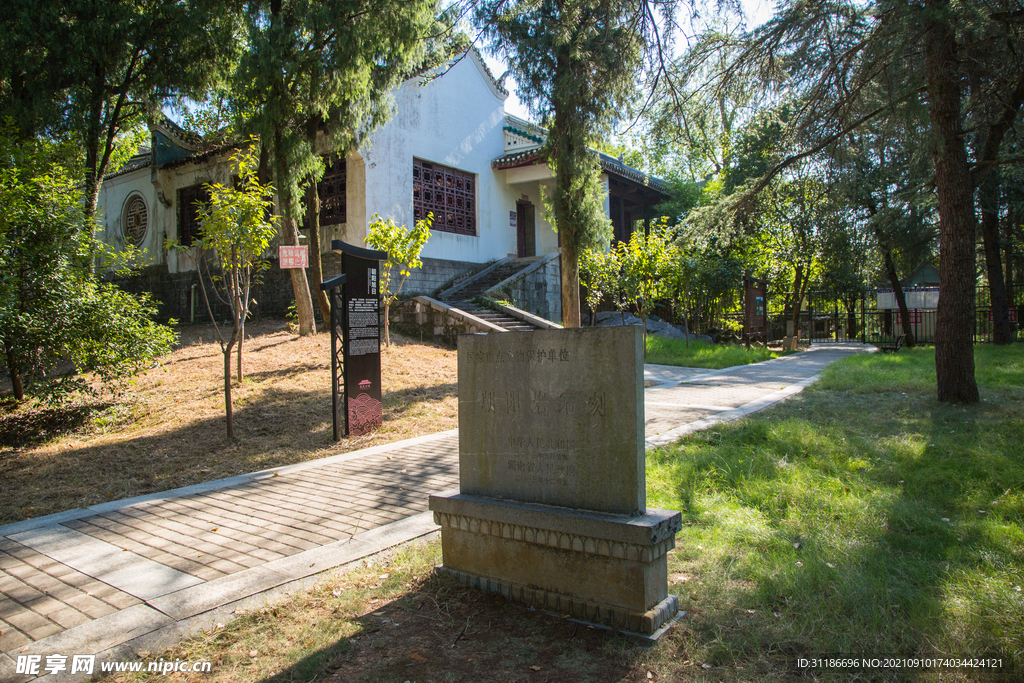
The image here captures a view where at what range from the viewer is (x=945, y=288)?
28.1ft

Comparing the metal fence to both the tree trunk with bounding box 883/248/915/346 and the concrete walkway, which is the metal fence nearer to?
the tree trunk with bounding box 883/248/915/346

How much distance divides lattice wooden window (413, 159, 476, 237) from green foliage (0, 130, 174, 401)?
11059 millimetres

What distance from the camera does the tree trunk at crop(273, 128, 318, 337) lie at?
13.4 meters

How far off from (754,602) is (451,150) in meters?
19.1

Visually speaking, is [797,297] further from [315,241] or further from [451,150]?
[315,241]

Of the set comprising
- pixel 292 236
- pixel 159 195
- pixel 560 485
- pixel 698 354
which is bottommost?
pixel 698 354

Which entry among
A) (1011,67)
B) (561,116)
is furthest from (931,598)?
(561,116)

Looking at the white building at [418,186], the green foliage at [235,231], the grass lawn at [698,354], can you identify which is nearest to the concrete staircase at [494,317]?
the white building at [418,186]

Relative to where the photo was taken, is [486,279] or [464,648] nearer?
[464,648]

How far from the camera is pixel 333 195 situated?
18.4m

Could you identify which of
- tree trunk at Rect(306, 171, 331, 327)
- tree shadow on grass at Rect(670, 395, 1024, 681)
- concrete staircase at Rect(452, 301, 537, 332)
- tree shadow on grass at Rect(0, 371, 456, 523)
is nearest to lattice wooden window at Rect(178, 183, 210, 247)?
tree trunk at Rect(306, 171, 331, 327)

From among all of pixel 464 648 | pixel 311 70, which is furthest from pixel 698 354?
pixel 464 648

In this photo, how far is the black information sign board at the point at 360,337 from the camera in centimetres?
802

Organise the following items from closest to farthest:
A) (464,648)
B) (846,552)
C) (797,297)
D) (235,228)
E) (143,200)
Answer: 1. (464,648)
2. (846,552)
3. (235,228)
4. (143,200)
5. (797,297)
